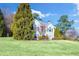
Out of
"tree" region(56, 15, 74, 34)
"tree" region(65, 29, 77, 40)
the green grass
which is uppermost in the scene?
"tree" region(56, 15, 74, 34)

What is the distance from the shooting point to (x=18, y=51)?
251 cm

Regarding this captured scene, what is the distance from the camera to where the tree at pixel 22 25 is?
101 inches

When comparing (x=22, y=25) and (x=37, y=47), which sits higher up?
(x=22, y=25)

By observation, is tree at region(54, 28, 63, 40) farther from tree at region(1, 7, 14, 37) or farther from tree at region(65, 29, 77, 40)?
tree at region(1, 7, 14, 37)

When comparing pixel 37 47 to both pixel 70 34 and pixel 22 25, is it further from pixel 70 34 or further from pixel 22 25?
pixel 70 34

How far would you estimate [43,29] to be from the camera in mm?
2555

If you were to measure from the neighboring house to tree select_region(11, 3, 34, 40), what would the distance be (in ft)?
0.21

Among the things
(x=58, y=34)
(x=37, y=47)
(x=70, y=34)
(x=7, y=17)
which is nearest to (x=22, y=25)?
(x=7, y=17)

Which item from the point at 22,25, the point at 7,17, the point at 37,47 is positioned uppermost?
the point at 7,17

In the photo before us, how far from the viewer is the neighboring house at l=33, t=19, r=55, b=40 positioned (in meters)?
2.54

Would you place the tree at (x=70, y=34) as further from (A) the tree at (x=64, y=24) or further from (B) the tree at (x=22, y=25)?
(B) the tree at (x=22, y=25)

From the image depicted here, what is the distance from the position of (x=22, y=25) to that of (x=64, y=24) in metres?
0.52

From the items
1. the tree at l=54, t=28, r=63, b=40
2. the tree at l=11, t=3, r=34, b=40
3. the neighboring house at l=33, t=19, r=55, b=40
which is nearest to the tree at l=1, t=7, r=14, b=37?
the tree at l=11, t=3, r=34, b=40

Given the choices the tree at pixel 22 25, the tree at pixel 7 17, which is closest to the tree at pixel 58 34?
the tree at pixel 22 25
